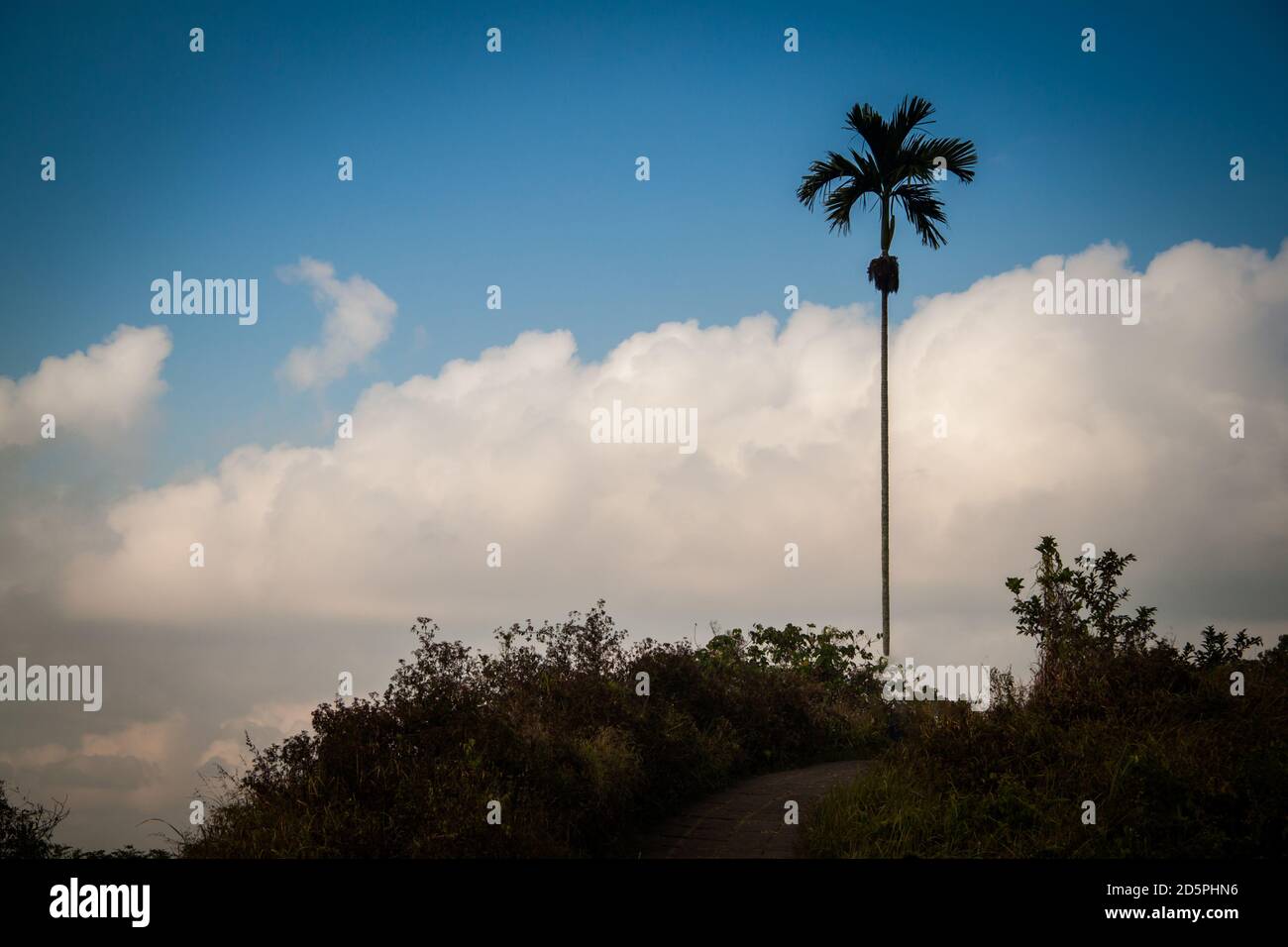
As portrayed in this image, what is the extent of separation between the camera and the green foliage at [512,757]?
9383mm

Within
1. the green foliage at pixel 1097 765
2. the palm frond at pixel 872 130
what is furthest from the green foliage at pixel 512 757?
the palm frond at pixel 872 130

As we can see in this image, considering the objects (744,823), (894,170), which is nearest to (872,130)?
(894,170)

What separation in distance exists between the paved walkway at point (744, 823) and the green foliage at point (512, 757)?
0.40 m

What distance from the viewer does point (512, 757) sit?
1100cm

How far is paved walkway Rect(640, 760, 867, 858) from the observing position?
12164 millimetres

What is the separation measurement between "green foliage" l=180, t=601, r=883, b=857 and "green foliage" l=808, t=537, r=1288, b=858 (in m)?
3.08

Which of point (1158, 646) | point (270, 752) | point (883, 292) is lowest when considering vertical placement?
point (270, 752)

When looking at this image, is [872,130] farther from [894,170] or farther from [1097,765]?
[1097,765]

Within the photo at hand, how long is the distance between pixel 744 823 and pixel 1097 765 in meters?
4.95

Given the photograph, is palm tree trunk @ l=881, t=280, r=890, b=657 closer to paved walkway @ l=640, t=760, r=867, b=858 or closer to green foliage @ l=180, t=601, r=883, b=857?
green foliage @ l=180, t=601, r=883, b=857
